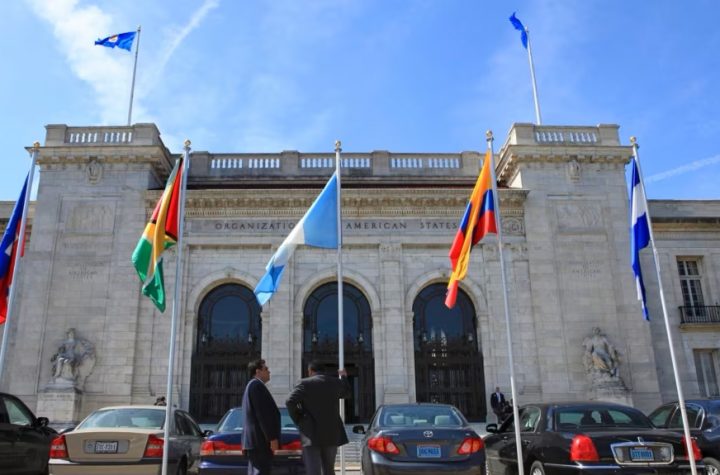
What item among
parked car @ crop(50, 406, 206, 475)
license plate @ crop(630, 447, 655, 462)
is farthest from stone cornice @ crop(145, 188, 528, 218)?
license plate @ crop(630, 447, 655, 462)

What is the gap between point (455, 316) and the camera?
2466 centimetres

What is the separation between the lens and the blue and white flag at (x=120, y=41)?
26766 millimetres

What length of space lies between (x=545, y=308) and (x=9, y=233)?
1797 cm

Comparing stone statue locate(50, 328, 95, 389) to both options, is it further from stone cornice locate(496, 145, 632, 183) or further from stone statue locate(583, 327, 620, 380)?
stone statue locate(583, 327, 620, 380)

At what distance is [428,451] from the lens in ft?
30.1

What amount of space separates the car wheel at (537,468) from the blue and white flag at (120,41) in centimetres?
2472

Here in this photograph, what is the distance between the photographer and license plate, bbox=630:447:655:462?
8430 millimetres

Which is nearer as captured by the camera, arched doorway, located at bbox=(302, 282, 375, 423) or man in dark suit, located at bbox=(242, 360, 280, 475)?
man in dark suit, located at bbox=(242, 360, 280, 475)

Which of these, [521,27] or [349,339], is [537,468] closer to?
[349,339]

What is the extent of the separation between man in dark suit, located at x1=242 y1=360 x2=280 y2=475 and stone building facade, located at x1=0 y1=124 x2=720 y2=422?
50.3 feet

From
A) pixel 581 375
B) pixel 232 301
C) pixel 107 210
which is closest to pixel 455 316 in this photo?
pixel 581 375

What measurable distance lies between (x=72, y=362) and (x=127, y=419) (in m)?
12.9

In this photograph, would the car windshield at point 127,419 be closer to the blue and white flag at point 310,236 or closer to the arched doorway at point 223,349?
the blue and white flag at point 310,236

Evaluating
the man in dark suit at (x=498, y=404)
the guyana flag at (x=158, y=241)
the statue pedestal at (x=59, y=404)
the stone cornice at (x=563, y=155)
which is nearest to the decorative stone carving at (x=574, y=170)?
the stone cornice at (x=563, y=155)
